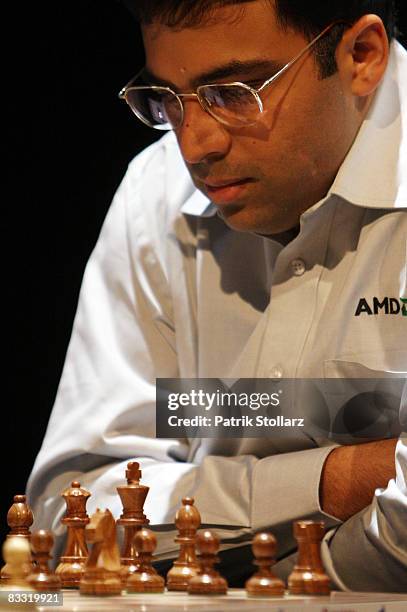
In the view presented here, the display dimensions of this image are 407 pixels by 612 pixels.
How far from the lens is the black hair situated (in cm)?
212

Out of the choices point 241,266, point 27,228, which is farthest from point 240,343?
point 27,228

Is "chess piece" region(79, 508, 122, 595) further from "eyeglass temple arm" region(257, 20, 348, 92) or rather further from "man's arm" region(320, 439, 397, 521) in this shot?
"eyeglass temple arm" region(257, 20, 348, 92)

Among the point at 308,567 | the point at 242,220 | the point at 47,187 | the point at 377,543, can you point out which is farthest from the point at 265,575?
the point at 47,187

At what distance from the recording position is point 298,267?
2.29m

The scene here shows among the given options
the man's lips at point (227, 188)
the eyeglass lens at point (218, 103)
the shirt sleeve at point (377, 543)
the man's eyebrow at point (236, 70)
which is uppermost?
the man's eyebrow at point (236, 70)

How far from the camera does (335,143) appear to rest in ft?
7.37

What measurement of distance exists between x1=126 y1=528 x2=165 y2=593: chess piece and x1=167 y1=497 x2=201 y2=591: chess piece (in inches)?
1.3

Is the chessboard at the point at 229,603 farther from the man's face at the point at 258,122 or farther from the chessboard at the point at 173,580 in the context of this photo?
the man's face at the point at 258,122

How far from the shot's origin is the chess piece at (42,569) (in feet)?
5.08

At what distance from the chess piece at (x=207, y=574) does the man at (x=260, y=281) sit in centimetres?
44

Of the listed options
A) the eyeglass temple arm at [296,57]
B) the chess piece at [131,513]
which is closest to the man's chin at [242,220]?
the eyeglass temple arm at [296,57]

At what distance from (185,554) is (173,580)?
44 mm

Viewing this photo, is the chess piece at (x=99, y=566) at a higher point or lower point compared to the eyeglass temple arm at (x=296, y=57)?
lower

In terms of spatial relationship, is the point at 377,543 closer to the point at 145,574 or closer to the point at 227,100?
the point at 145,574
